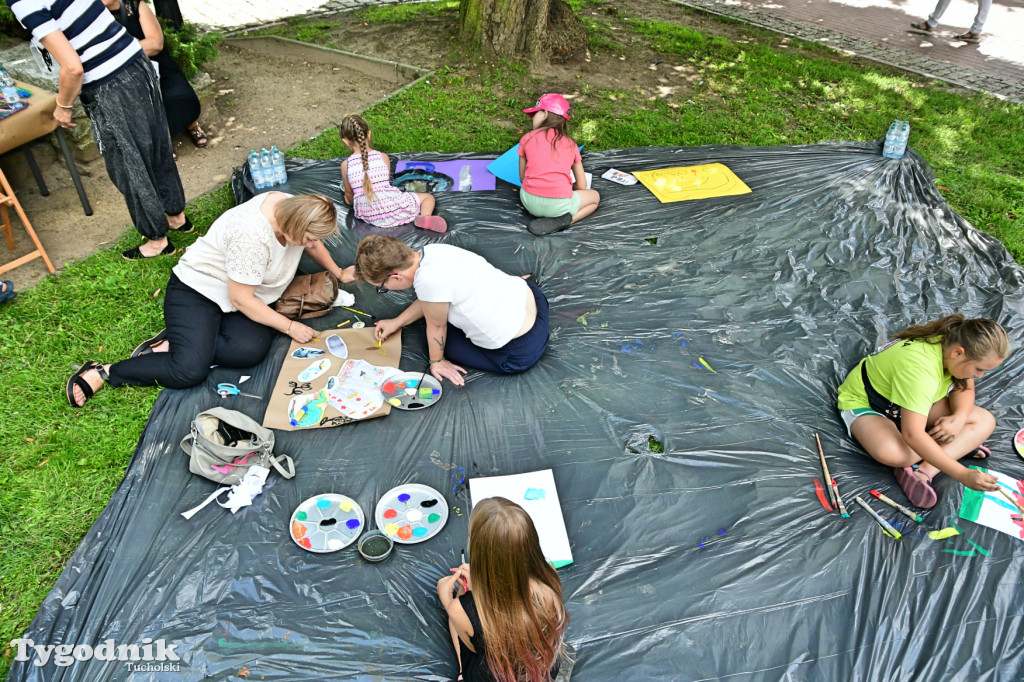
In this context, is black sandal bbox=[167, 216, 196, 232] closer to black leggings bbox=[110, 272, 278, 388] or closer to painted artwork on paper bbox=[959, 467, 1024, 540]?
black leggings bbox=[110, 272, 278, 388]

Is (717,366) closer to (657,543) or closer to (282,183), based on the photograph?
(657,543)

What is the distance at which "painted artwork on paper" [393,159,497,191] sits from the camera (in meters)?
5.20

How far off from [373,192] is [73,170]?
7.36ft

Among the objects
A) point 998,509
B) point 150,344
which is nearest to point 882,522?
point 998,509

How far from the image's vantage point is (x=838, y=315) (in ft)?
13.4

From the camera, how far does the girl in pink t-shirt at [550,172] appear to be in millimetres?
4637

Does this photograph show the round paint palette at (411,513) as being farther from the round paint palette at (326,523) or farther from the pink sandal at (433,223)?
the pink sandal at (433,223)

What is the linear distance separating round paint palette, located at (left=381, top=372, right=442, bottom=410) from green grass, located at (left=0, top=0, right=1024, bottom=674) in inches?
50.7

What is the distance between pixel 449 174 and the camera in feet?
17.6

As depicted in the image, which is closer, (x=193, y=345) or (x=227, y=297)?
(x=193, y=345)

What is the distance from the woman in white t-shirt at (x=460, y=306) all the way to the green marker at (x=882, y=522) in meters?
1.76

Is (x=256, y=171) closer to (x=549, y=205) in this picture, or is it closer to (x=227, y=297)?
(x=227, y=297)

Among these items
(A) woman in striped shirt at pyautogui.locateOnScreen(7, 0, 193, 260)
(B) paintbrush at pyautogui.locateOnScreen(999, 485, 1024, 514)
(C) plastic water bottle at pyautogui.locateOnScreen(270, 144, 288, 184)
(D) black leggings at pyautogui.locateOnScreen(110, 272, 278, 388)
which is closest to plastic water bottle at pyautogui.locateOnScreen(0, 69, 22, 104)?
(A) woman in striped shirt at pyautogui.locateOnScreen(7, 0, 193, 260)

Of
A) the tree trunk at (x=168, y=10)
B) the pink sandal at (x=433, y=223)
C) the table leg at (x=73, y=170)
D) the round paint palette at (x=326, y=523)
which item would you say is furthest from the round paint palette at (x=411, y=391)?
the tree trunk at (x=168, y=10)
